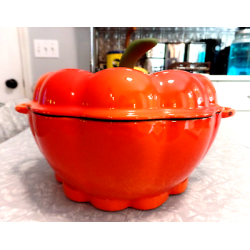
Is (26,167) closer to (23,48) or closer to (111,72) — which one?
(111,72)

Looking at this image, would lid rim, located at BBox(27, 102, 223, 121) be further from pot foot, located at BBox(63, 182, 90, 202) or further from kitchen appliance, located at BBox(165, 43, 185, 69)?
kitchen appliance, located at BBox(165, 43, 185, 69)

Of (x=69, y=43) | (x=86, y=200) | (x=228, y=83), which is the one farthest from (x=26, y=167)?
(x=228, y=83)

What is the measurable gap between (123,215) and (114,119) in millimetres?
177

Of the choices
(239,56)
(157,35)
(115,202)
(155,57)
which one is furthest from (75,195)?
(239,56)

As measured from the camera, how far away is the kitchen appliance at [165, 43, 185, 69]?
132cm

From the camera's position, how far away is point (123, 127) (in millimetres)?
233

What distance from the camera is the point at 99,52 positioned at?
4.69 feet

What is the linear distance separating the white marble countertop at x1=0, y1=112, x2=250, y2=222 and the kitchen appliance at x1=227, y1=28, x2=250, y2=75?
104 cm

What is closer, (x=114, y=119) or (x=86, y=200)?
(x=114, y=119)

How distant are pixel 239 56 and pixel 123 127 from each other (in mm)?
1461

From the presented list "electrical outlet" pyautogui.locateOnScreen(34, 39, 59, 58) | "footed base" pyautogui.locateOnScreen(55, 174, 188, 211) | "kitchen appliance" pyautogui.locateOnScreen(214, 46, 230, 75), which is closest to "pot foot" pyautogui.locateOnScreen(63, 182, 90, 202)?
"footed base" pyautogui.locateOnScreen(55, 174, 188, 211)

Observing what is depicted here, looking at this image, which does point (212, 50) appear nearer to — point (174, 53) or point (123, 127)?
point (174, 53)

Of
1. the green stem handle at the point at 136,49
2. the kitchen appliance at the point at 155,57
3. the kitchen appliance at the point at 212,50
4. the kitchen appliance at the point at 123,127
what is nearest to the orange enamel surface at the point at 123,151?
the kitchen appliance at the point at 123,127

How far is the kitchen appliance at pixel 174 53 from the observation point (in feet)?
4.34
